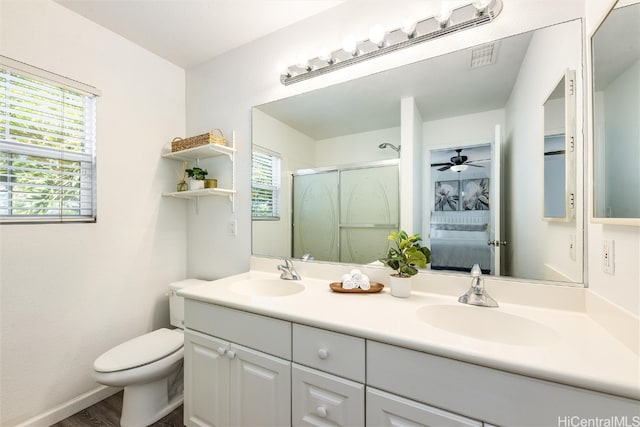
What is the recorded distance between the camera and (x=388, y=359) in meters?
0.87

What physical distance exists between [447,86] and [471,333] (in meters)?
1.16

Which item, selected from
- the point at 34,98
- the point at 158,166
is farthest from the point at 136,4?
the point at 158,166

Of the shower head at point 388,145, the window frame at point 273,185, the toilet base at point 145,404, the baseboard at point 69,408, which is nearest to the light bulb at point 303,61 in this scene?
the window frame at point 273,185

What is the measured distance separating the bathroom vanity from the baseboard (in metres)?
0.85

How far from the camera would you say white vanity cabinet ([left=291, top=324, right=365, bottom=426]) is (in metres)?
0.93

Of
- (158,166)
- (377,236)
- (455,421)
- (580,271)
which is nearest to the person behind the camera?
(455,421)

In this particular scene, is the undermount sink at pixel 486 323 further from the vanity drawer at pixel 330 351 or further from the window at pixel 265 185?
the window at pixel 265 185

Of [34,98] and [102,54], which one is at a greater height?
[102,54]

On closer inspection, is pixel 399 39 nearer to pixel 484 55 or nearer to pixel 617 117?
pixel 484 55

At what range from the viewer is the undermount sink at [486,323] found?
0.98 meters

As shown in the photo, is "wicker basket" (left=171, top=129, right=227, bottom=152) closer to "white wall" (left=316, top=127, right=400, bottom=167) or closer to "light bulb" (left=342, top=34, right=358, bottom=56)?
"white wall" (left=316, top=127, right=400, bottom=167)

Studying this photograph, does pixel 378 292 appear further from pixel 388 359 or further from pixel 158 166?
pixel 158 166

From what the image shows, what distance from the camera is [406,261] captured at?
1263 mm

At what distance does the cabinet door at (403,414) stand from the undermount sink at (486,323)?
31cm
